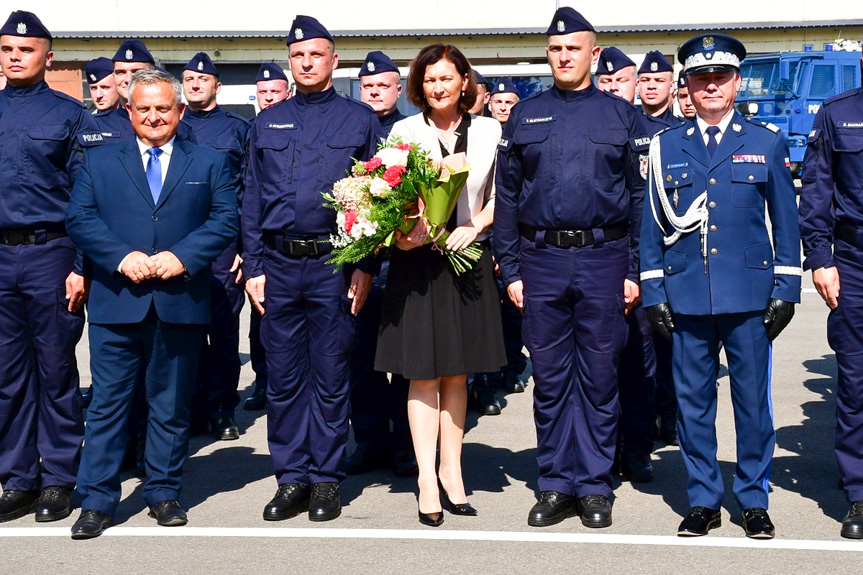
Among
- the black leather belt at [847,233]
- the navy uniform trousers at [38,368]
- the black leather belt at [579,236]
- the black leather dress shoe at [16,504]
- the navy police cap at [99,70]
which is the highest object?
the navy police cap at [99,70]

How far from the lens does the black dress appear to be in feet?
19.0

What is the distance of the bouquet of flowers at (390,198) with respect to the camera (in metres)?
5.41

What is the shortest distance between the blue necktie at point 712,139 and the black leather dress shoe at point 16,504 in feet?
12.6

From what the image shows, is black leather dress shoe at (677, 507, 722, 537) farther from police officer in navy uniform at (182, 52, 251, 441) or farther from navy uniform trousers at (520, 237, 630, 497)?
police officer in navy uniform at (182, 52, 251, 441)

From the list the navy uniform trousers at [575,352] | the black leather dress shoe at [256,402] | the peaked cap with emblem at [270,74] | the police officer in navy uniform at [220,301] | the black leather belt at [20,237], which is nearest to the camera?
the navy uniform trousers at [575,352]

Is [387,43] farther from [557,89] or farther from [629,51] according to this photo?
Answer: [557,89]

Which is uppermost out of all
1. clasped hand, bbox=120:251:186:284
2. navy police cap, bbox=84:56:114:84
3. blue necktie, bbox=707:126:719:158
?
navy police cap, bbox=84:56:114:84

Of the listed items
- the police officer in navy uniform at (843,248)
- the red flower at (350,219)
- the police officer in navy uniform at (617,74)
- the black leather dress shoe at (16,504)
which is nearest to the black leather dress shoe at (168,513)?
the black leather dress shoe at (16,504)

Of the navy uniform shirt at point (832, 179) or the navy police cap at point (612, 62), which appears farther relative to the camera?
the navy police cap at point (612, 62)

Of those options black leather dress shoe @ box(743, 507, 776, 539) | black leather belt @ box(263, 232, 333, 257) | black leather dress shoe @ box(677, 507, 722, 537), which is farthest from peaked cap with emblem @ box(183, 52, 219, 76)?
black leather dress shoe @ box(743, 507, 776, 539)

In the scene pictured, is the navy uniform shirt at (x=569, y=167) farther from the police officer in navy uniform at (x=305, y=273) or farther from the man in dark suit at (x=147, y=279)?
the man in dark suit at (x=147, y=279)

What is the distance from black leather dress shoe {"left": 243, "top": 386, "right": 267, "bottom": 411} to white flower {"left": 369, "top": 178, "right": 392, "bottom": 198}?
3.56 m

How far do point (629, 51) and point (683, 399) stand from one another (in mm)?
28773

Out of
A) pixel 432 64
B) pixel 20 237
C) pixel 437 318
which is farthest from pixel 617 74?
pixel 20 237
